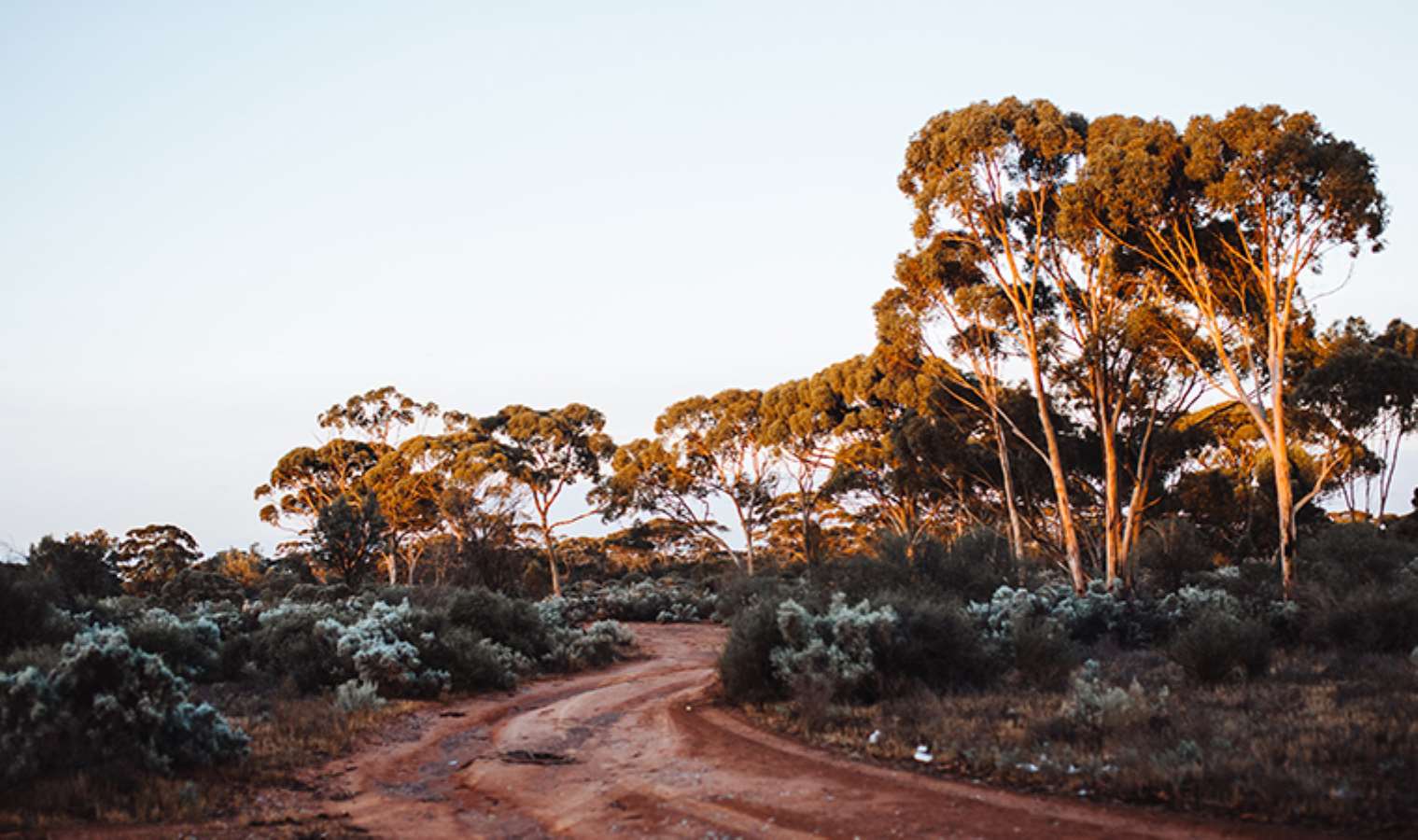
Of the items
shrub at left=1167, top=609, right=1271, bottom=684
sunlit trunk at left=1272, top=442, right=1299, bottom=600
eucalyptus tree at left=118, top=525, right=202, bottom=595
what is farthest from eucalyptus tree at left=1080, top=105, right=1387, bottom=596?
eucalyptus tree at left=118, top=525, right=202, bottom=595

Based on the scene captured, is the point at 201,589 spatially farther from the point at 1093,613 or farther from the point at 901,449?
the point at 1093,613

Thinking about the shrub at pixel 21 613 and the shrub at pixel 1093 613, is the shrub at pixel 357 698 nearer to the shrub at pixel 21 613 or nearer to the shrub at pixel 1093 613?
the shrub at pixel 21 613

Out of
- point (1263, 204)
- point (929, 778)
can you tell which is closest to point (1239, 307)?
point (1263, 204)

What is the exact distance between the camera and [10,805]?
256 inches

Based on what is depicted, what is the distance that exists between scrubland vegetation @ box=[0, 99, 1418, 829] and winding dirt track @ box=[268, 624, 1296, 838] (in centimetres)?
61

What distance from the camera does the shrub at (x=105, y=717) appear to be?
7.35m

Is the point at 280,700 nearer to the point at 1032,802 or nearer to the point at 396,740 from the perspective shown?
the point at 396,740

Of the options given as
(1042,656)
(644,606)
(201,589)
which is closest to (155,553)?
(201,589)

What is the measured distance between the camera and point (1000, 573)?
20.4 metres

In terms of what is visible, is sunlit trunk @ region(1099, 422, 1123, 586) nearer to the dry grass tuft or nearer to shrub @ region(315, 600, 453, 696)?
the dry grass tuft

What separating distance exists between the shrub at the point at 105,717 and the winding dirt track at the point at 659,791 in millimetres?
1147

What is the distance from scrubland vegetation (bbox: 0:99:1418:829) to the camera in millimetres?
7730

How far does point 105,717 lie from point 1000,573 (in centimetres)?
1704

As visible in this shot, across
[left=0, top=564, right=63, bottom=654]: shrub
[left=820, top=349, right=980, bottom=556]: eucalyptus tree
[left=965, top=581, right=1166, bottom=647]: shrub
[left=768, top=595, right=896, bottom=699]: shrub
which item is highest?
[left=820, top=349, right=980, bottom=556]: eucalyptus tree
